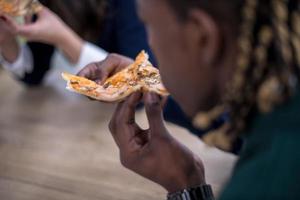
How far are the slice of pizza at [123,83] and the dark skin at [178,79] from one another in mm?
16

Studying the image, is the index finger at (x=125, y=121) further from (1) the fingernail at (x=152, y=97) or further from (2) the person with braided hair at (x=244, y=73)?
(2) the person with braided hair at (x=244, y=73)

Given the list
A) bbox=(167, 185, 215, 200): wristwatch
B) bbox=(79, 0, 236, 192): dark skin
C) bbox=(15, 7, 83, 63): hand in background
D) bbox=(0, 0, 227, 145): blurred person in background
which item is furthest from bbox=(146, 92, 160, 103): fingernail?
bbox=(15, 7, 83, 63): hand in background

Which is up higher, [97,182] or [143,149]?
[143,149]

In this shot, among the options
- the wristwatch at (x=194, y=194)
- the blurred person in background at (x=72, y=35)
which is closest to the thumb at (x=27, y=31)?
the blurred person in background at (x=72, y=35)

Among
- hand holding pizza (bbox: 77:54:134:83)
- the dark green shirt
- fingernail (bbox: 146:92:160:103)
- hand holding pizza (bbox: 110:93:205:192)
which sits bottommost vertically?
hand holding pizza (bbox: 110:93:205:192)

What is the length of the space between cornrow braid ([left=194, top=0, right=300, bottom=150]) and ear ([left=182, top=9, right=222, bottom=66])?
23 millimetres

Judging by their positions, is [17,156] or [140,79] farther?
[17,156]

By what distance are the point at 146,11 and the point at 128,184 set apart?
47cm

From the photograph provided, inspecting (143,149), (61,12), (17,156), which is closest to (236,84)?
(143,149)

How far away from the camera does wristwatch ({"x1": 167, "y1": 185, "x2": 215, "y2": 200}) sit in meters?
0.71

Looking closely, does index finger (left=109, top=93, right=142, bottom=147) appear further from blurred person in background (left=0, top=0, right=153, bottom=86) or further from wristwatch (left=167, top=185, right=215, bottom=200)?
blurred person in background (left=0, top=0, right=153, bottom=86)

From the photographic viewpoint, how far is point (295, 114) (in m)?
0.51

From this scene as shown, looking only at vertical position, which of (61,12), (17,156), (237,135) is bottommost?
(17,156)

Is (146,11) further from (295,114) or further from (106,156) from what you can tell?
(106,156)
